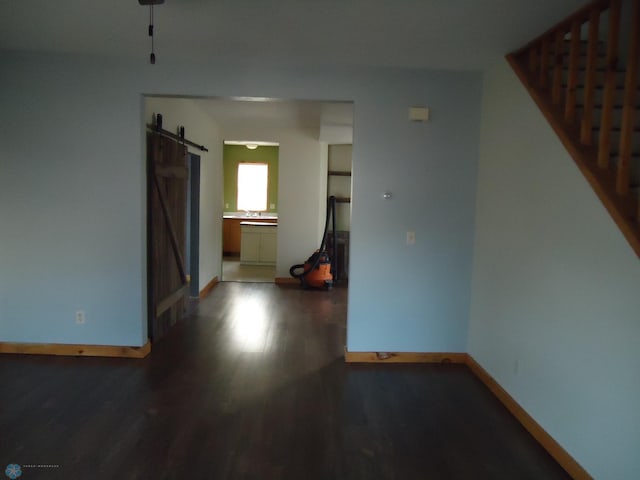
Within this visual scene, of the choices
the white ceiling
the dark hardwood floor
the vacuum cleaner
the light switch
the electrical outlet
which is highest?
the white ceiling

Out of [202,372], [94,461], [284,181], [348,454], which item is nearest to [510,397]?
[348,454]

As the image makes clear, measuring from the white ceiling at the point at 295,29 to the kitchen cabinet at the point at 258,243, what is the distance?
5255 mm

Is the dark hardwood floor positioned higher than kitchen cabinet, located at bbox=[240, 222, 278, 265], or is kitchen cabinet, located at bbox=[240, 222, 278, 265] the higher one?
kitchen cabinet, located at bbox=[240, 222, 278, 265]

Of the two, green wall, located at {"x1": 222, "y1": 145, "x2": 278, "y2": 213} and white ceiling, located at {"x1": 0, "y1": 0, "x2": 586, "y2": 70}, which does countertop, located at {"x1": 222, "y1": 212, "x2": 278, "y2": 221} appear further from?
white ceiling, located at {"x1": 0, "y1": 0, "x2": 586, "y2": 70}

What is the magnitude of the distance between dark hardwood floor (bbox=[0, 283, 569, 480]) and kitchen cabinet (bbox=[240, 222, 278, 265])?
15.0 ft

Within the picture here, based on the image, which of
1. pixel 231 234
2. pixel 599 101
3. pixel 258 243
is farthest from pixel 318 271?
pixel 599 101

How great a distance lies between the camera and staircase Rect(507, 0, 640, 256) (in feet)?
6.88

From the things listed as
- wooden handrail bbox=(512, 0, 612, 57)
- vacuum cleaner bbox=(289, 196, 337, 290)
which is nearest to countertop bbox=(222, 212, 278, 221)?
vacuum cleaner bbox=(289, 196, 337, 290)

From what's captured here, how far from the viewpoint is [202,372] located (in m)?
3.42

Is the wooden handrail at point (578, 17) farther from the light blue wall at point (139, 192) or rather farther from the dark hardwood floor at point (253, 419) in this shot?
the dark hardwood floor at point (253, 419)

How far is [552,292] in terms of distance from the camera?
2.51 metres

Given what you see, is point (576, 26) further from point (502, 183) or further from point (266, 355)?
point (266, 355)

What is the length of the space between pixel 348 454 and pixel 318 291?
4.23 meters

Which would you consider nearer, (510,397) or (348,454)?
(348,454)
